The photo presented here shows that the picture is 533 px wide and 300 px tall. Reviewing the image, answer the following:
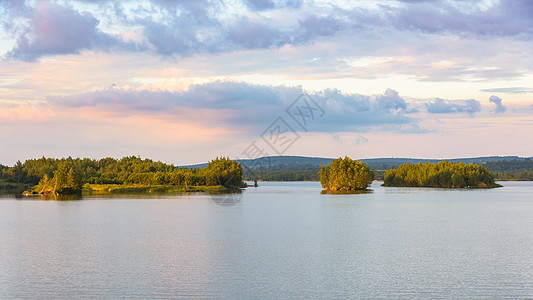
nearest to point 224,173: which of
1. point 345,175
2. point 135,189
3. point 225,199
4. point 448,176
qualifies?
point 135,189

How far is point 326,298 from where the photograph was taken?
1978cm

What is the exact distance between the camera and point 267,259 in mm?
27703

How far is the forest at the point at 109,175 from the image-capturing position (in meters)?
110

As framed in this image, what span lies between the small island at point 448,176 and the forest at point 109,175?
60.0 meters

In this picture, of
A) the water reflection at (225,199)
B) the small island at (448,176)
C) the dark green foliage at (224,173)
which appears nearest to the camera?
the water reflection at (225,199)

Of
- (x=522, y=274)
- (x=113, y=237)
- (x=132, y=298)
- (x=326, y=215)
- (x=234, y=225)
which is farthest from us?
(x=326, y=215)

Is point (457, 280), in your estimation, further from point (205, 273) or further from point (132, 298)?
point (132, 298)

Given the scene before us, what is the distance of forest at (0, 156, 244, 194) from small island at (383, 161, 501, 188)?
197ft

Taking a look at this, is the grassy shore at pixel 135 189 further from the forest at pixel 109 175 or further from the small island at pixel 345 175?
the small island at pixel 345 175

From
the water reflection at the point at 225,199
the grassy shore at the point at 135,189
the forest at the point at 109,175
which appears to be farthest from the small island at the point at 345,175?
the forest at the point at 109,175

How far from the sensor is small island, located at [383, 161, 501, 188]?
16262 centimetres

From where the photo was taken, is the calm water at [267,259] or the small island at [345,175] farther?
the small island at [345,175]

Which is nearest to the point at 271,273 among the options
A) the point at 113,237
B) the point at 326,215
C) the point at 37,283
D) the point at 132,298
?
the point at 132,298

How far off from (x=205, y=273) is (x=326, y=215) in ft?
106
